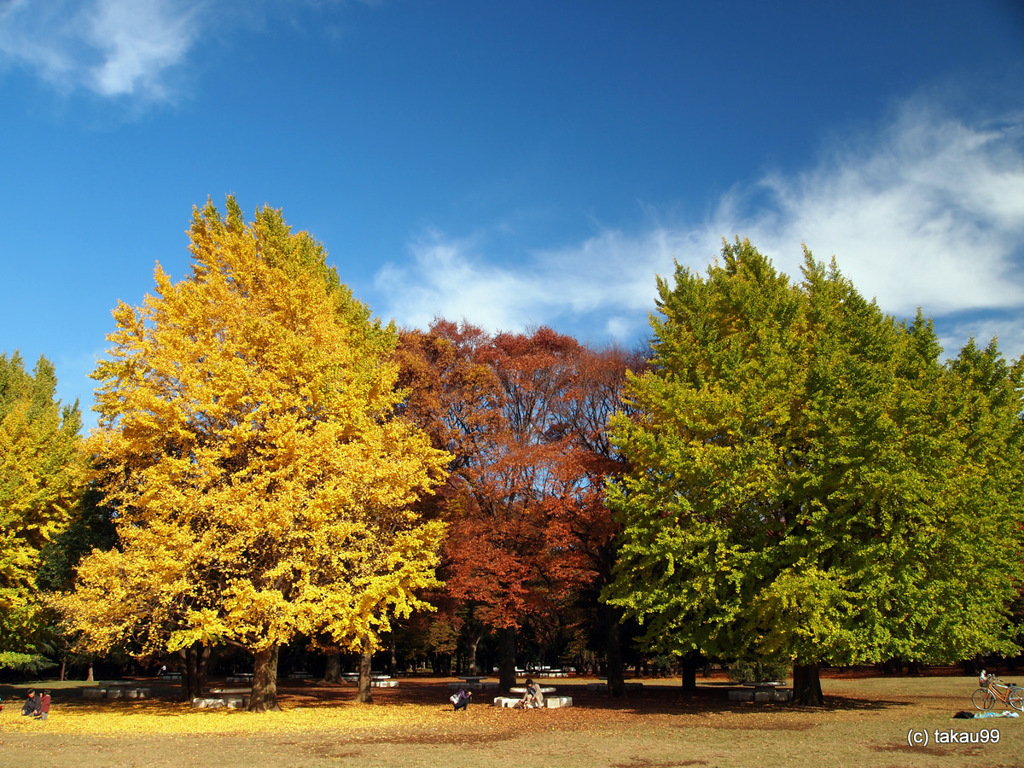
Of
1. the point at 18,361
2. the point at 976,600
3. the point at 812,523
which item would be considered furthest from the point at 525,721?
the point at 18,361

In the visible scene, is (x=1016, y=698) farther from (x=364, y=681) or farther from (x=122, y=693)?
(x=122, y=693)

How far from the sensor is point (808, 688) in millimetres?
19922

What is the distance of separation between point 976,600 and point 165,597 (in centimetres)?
2291

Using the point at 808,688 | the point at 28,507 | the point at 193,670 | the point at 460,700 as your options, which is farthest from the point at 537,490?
the point at 28,507

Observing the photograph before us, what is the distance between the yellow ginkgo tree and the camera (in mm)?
16797

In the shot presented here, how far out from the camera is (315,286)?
71.8 ft

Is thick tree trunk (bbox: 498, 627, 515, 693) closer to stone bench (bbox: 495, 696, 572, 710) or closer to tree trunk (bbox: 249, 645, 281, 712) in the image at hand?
stone bench (bbox: 495, 696, 572, 710)

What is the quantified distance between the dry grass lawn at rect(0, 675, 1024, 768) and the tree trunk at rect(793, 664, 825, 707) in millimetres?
595

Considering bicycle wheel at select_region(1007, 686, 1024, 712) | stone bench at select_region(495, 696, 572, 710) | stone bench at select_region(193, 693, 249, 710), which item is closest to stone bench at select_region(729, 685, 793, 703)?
stone bench at select_region(495, 696, 572, 710)

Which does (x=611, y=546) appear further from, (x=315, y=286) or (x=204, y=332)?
(x=204, y=332)

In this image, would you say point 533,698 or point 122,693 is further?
point 122,693

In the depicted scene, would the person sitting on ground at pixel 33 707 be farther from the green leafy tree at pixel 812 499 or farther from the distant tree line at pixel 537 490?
the green leafy tree at pixel 812 499

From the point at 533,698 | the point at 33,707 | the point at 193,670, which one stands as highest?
the point at 33,707

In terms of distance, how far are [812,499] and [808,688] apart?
6501 mm
